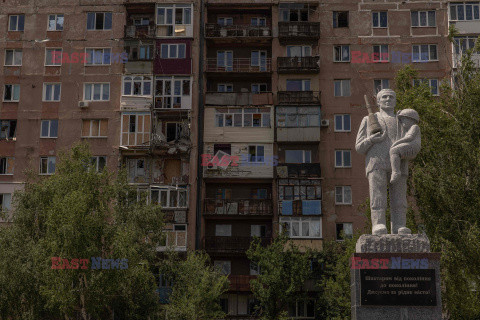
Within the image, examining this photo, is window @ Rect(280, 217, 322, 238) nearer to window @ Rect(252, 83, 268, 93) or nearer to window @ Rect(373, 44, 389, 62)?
window @ Rect(252, 83, 268, 93)

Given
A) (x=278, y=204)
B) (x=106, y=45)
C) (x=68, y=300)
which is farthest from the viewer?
(x=106, y=45)

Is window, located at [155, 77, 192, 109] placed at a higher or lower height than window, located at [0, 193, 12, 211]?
higher

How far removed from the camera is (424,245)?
52.5 feet

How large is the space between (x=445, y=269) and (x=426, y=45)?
28.1 metres

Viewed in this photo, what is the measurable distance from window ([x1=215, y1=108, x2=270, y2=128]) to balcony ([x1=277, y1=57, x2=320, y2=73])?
332 cm

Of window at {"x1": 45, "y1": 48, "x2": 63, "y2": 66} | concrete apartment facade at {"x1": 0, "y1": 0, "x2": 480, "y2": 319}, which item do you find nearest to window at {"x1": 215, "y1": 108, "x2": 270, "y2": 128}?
concrete apartment facade at {"x1": 0, "y1": 0, "x2": 480, "y2": 319}

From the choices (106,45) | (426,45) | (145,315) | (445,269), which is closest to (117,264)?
(145,315)

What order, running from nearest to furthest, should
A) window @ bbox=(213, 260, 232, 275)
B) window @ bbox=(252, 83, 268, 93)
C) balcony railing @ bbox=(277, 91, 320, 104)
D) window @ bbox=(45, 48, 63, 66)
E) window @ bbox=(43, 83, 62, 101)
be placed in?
window @ bbox=(213, 260, 232, 275) → balcony railing @ bbox=(277, 91, 320, 104) → window @ bbox=(43, 83, 62, 101) → window @ bbox=(45, 48, 63, 66) → window @ bbox=(252, 83, 268, 93)

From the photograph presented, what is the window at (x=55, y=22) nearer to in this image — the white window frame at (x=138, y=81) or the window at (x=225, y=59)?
the white window frame at (x=138, y=81)

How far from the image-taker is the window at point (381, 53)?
49375mm

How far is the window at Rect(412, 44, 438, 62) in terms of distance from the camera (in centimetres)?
4925

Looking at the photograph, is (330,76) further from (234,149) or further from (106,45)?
(106,45)

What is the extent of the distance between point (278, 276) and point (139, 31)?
67.4 feet

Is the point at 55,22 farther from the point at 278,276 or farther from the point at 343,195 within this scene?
the point at 278,276
